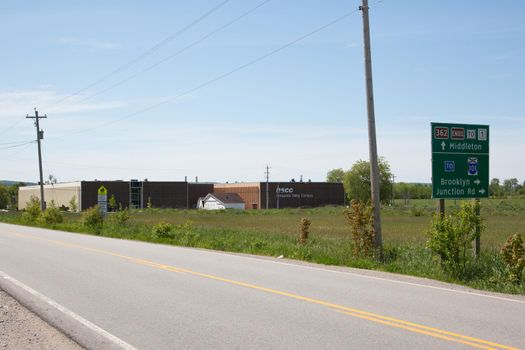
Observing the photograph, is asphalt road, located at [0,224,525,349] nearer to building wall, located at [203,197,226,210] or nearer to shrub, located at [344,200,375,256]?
shrub, located at [344,200,375,256]

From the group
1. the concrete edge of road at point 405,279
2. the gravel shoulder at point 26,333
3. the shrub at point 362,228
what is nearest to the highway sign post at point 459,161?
the shrub at point 362,228

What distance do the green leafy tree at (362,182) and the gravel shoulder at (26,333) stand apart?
110 m

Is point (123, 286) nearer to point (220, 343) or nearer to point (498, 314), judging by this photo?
point (220, 343)

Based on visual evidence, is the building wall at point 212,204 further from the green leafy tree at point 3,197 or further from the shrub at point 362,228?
the shrub at point 362,228

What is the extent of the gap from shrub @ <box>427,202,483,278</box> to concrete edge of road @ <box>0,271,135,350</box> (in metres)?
8.81

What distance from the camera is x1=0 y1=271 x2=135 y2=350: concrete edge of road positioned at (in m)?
7.62

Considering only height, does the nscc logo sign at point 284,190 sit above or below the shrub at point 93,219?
above

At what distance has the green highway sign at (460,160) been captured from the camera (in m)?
16.4

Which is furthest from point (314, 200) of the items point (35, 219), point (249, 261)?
point (249, 261)

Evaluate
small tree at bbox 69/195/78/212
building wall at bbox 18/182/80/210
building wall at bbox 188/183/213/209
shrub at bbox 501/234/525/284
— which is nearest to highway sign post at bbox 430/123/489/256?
shrub at bbox 501/234/525/284

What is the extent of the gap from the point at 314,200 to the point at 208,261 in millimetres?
109668

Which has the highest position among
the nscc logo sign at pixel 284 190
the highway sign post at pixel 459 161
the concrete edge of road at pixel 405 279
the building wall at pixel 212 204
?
the highway sign post at pixel 459 161

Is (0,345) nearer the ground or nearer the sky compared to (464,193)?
nearer the ground

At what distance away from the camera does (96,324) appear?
871cm
